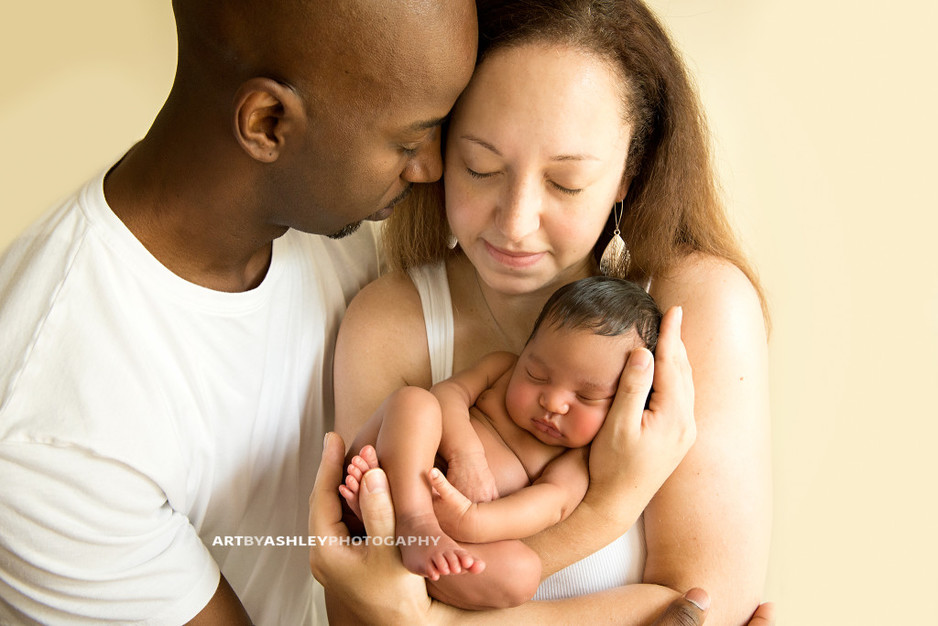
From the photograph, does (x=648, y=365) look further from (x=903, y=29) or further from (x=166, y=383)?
(x=903, y=29)

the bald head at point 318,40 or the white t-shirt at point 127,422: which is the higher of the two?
the bald head at point 318,40

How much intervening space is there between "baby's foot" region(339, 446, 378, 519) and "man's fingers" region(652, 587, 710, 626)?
609 millimetres

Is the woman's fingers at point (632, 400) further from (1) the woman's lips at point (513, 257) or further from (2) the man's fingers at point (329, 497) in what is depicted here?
(2) the man's fingers at point (329, 497)

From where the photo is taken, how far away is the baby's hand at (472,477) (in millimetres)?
1511

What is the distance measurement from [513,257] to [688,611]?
2.48 feet

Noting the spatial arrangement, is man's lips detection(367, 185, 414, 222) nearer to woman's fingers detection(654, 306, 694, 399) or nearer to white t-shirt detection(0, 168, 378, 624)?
white t-shirt detection(0, 168, 378, 624)

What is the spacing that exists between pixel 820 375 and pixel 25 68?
270 cm

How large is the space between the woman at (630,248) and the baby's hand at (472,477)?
15 centimetres

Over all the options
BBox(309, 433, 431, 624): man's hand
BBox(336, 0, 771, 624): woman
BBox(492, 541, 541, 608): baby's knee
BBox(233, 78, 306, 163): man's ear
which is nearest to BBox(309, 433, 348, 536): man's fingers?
BBox(309, 433, 431, 624): man's hand

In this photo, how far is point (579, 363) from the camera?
160 cm

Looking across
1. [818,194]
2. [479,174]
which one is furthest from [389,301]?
[818,194]

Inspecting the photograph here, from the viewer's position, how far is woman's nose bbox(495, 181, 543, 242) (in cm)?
157

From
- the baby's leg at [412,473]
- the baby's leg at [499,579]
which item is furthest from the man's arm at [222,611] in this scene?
the baby's leg at [499,579]

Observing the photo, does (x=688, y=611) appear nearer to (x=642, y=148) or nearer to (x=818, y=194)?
(x=642, y=148)
